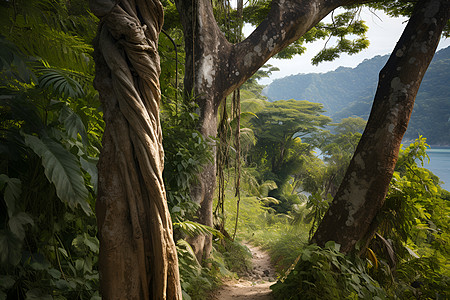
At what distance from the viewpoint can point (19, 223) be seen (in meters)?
1.23

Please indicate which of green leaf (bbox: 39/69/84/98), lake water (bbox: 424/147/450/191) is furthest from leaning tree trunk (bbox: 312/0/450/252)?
lake water (bbox: 424/147/450/191)

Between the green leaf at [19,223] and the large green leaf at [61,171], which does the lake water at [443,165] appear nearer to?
the large green leaf at [61,171]

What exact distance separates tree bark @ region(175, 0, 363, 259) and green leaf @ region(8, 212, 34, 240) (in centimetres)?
203

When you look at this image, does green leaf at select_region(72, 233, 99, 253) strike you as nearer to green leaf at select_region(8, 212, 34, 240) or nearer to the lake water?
green leaf at select_region(8, 212, 34, 240)

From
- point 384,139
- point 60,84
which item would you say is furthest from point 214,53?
point 60,84

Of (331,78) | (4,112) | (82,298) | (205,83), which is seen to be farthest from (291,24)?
(331,78)

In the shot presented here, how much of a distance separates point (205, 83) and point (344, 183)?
181cm

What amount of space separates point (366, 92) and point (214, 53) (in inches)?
3025

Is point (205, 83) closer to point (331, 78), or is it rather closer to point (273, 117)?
point (273, 117)

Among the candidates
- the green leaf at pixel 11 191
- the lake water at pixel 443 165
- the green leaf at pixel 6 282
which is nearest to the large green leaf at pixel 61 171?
the green leaf at pixel 11 191

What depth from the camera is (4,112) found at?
1.47 m

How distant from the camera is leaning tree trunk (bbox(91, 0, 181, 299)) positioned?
1004mm

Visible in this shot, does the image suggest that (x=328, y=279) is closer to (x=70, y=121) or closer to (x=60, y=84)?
(x=70, y=121)

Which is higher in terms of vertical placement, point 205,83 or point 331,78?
point 331,78
